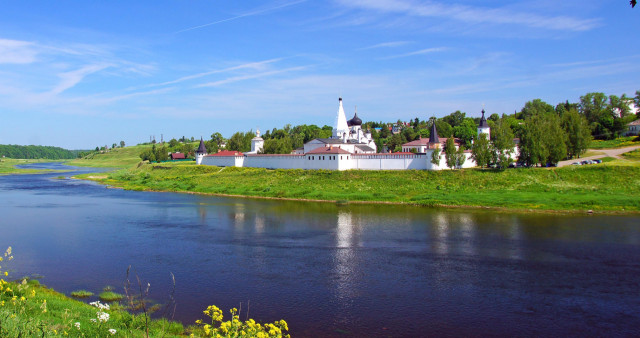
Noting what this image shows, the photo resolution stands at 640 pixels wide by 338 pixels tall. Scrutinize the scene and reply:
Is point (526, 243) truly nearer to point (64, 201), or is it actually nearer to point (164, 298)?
point (164, 298)

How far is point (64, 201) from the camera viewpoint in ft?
120

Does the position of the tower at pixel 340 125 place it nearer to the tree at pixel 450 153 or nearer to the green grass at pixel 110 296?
the tree at pixel 450 153

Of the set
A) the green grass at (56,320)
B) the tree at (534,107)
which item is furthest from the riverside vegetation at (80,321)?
the tree at (534,107)

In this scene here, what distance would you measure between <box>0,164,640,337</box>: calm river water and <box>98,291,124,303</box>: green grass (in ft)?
3.44

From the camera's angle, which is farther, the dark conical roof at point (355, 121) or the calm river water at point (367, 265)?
the dark conical roof at point (355, 121)

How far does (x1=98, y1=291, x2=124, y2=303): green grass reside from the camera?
1365 cm

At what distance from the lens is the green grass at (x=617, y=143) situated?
5278 centimetres

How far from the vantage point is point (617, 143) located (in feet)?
184

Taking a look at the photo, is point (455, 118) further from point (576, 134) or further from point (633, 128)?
point (576, 134)

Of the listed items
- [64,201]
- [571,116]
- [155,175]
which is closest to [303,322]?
[64,201]

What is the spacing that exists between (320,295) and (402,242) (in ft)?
26.8

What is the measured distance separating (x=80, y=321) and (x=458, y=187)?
1278 inches

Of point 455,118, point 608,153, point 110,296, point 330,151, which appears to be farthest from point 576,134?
point 455,118

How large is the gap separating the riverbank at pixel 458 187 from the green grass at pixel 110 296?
23863 mm
